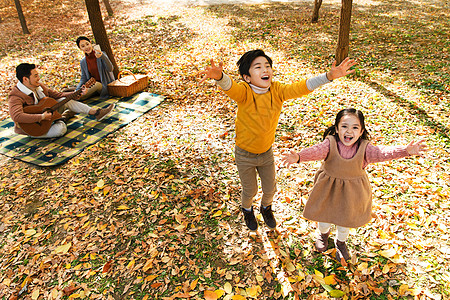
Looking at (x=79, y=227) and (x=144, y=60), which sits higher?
(x=144, y=60)

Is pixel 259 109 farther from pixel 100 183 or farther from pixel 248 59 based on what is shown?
pixel 100 183

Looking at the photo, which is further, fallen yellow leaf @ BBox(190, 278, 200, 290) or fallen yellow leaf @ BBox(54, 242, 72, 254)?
fallen yellow leaf @ BBox(54, 242, 72, 254)

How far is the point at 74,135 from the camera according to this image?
637 centimetres

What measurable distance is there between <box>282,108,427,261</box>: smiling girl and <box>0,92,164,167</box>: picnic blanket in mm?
4926

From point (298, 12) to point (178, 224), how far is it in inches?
540

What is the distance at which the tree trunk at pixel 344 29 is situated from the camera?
700 cm

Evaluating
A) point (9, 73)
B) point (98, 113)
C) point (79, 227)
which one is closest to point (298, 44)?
point (98, 113)

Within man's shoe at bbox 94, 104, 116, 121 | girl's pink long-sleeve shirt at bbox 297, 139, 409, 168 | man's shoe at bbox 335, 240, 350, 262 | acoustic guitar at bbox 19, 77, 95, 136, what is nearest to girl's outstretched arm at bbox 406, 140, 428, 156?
girl's pink long-sleeve shirt at bbox 297, 139, 409, 168

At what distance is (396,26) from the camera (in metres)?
10.9

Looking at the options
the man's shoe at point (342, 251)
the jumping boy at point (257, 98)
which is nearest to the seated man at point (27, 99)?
the jumping boy at point (257, 98)

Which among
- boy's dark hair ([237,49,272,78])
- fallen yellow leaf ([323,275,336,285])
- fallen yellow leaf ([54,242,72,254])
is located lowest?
fallen yellow leaf ([323,275,336,285])

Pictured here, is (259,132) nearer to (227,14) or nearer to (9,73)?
(9,73)

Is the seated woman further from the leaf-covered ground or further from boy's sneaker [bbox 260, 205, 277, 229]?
boy's sneaker [bbox 260, 205, 277, 229]

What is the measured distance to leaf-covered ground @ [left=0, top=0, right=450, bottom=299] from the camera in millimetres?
3344
